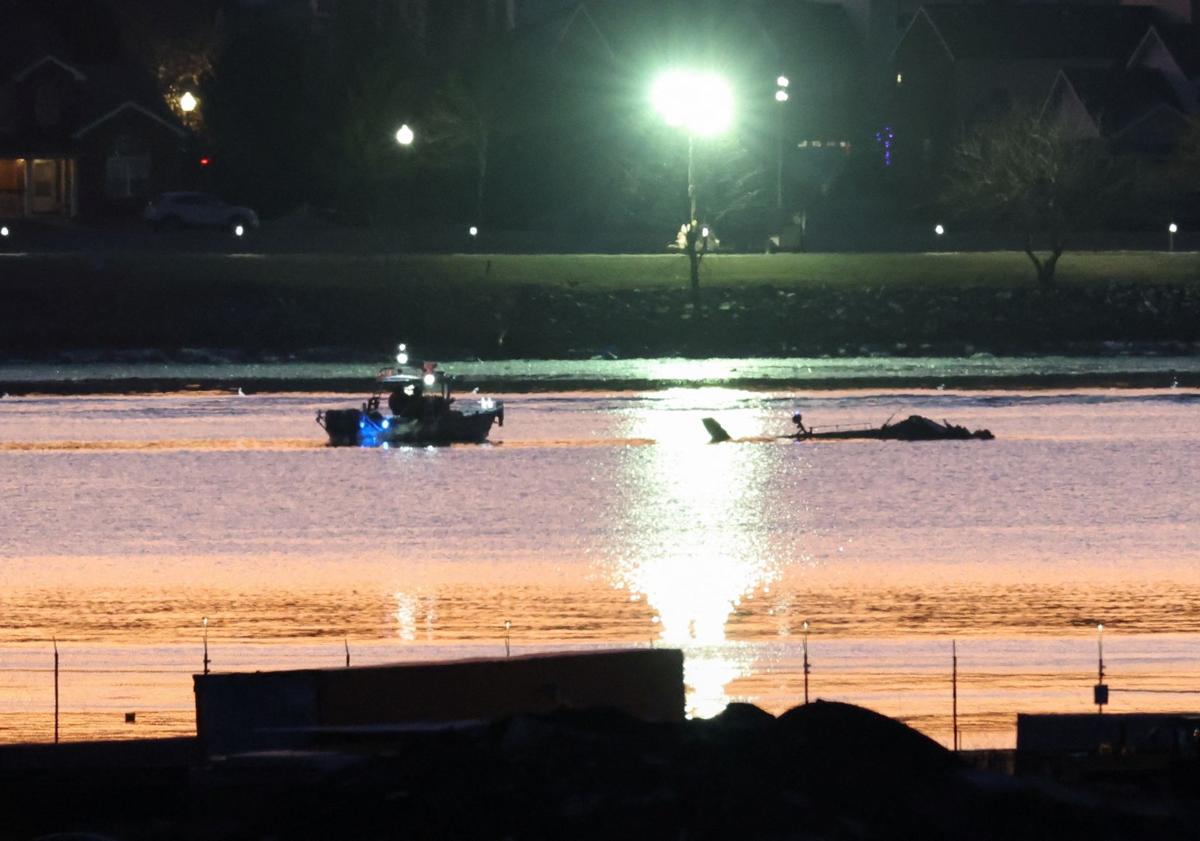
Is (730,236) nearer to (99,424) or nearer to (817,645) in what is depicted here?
(99,424)

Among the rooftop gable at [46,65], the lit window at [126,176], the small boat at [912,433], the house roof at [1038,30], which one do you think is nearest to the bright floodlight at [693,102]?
the lit window at [126,176]

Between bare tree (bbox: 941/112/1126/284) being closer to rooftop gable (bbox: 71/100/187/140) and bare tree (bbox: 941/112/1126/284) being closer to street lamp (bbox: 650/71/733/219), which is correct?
street lamp (bbox: 650/71/733/219)

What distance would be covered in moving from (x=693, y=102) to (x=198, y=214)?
16.6 meters

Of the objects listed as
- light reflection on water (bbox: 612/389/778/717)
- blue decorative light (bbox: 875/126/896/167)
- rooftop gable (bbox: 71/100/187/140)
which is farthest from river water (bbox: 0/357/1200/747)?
blue decorative light (bbox: 875/126/896/167)

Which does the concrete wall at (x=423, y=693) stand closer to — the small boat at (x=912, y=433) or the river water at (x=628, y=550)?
the river water at (x=628, y=550)

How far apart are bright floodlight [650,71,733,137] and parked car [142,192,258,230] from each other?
1278cm

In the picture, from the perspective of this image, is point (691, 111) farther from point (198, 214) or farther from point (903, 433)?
point (903, 433)

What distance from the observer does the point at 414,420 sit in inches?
2068

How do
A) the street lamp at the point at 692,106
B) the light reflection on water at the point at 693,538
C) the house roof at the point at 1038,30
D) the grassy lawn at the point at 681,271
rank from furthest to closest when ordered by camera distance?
the house roof at the point at 1038,30 < the grassy lawn at the point at 681,271 < the street lamp at the point at 692,106 < the light reflection on water at the point at 693,538

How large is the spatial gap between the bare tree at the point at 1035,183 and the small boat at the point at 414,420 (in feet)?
92.9

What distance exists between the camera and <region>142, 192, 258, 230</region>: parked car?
76562 millimetres

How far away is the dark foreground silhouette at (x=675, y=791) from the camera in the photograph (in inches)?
515

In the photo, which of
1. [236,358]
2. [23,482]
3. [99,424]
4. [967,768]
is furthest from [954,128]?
[967,768]

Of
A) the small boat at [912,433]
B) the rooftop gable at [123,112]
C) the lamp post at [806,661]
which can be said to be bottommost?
the lamp post at [806,661]
